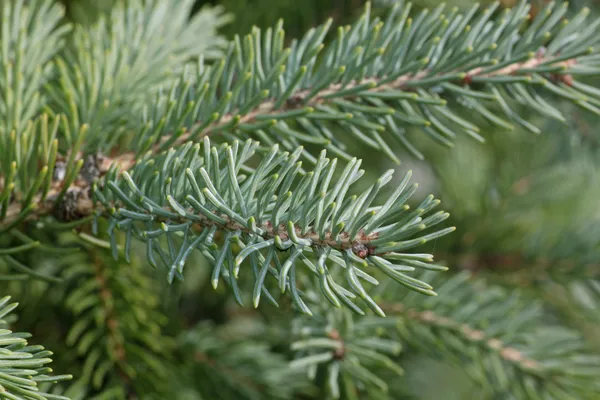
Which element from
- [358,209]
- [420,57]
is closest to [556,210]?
[420,57]

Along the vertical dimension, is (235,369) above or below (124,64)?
below

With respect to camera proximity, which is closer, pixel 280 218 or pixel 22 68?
pixel 280 218

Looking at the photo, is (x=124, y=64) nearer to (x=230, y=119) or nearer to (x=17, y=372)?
(x=230, y=119)

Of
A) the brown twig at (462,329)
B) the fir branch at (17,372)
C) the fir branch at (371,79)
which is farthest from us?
the brown twig at (462,329)

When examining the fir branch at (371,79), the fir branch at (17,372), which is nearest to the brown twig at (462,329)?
the fir branch at (371,79)

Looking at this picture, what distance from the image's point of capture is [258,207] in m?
0.29

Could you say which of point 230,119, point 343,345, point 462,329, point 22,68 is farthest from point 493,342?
point 22,68

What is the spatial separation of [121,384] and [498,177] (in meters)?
0.51

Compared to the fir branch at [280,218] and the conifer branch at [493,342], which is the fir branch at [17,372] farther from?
the conifer branch at [493,342]

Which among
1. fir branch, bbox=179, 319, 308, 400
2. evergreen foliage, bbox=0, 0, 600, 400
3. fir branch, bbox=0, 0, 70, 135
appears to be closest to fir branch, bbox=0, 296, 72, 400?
evergreen foliage, bbox=0, 0, 600, 400

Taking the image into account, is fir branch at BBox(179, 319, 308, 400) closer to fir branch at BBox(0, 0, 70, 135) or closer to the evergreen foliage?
the evergreen foliage

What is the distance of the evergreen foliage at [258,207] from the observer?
29 cm

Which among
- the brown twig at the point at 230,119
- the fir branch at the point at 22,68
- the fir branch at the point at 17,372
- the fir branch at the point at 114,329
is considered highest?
the fir branch at the point at 22,68

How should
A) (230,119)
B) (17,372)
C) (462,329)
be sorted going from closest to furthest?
(17,372), (230,119), (462,329)
